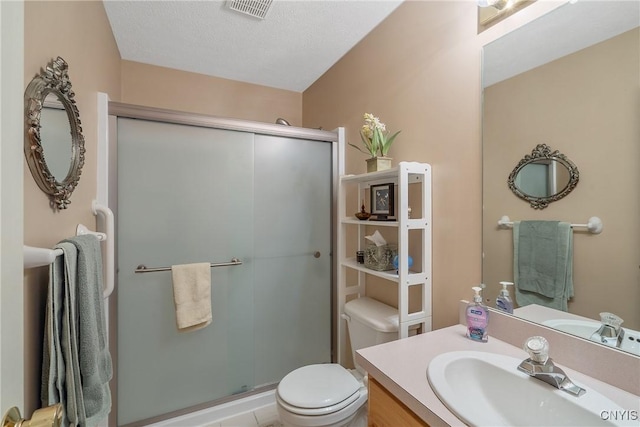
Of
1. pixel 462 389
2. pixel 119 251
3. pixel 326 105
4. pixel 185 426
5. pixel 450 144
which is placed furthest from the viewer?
pixel 326 105

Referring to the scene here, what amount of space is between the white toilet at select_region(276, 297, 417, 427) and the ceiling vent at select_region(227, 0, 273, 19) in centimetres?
172

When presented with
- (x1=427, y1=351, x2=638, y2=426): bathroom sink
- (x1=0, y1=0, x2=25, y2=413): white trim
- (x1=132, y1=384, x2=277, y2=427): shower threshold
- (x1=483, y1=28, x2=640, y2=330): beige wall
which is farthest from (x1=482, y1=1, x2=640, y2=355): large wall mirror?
(x1=132, y1=384, x2=277, y2=427): shower threshold

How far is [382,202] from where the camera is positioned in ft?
5.01

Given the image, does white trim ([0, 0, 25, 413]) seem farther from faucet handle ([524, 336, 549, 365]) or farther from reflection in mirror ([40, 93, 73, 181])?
faucet handle ([524, 336, 549, 365])

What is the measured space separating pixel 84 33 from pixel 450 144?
1606 millimetres

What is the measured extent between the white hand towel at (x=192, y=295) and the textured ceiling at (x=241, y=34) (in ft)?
4.64

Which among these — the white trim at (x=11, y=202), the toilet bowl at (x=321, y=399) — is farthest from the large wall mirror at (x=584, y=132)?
the white trim at (x=11, y=202)

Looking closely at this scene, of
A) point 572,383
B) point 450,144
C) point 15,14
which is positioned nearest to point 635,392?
point 572,383

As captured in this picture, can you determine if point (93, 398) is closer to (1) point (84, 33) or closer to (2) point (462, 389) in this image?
(2) point (462, 389)

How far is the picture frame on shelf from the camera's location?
1.46 metres

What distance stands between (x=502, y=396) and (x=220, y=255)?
58.6 inches

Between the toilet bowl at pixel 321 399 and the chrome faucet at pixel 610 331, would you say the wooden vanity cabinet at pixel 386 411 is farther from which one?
the chrome faucet at pixel 610 331

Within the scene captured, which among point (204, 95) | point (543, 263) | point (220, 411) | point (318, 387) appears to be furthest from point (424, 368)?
point (204, 95)

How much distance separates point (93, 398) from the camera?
819 millimetres
